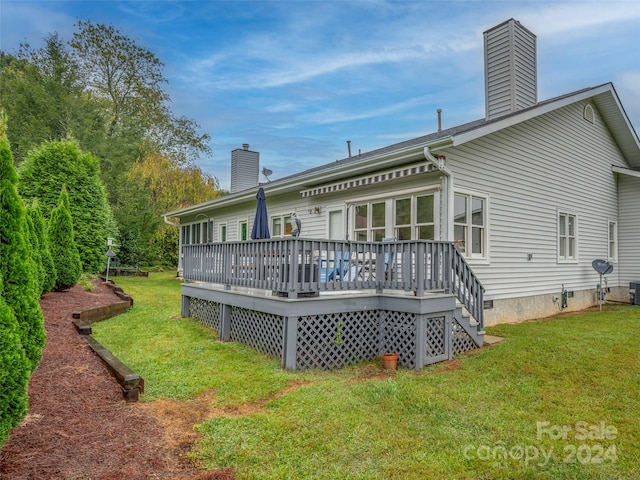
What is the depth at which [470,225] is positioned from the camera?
25.6ft

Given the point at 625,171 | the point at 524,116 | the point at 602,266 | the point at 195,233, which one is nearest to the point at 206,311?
the point at 524,116

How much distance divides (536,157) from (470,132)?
367cm

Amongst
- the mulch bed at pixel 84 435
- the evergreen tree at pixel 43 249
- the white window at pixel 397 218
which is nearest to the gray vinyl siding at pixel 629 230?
the white window at pixel 397 218

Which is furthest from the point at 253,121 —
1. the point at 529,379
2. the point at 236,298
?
the point at 529,379

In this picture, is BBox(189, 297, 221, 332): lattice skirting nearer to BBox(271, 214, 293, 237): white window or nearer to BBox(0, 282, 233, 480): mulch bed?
BBox(0, 282, 233, 480): mulch bed

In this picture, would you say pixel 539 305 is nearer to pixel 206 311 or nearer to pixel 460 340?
pixel 460 340

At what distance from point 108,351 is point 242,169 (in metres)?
13.0

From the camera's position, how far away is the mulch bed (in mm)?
2752

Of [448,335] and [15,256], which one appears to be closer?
[15,256]

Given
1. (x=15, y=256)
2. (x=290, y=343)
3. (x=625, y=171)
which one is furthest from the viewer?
(x=625, y=171)

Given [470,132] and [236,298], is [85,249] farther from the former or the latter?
[470,132]

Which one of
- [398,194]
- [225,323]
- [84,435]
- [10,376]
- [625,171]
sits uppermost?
[625,171]

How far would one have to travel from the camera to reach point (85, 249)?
1250 cm

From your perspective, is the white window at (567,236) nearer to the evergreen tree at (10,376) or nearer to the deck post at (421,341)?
the deck post at (421,341)
